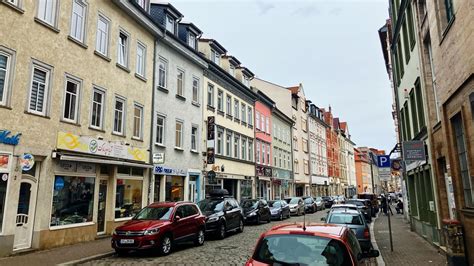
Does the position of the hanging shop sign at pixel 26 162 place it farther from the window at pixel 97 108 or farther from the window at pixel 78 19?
the window at pixel 78 19

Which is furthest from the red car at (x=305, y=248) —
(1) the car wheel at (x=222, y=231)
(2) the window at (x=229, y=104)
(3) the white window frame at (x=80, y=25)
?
(2) the window at (x=229, y=104)

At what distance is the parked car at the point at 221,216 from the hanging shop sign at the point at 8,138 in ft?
26.6

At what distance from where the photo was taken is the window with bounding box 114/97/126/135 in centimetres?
1733

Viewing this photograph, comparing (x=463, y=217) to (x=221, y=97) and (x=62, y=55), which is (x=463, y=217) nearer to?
(x=62, y=55)

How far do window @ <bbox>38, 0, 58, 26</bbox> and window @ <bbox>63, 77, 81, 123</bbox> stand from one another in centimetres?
226

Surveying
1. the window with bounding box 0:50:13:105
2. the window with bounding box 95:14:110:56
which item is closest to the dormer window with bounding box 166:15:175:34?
the window with bounding box 95:14:110:56

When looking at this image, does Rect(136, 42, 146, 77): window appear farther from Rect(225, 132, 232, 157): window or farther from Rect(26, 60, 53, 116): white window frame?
Rect(225, 132, 232, 157): window

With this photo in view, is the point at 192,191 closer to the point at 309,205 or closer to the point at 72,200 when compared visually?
the point at 72,200

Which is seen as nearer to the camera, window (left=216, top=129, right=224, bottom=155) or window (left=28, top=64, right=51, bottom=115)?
window (left=28, top=64, right=51, bottom=115)

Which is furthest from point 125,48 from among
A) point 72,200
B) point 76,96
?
point 72,200

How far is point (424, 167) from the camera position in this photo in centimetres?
1534

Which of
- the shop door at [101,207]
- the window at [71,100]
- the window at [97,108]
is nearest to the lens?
the window at [71,100]

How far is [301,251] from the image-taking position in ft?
17.1

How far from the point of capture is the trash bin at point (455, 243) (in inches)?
372
